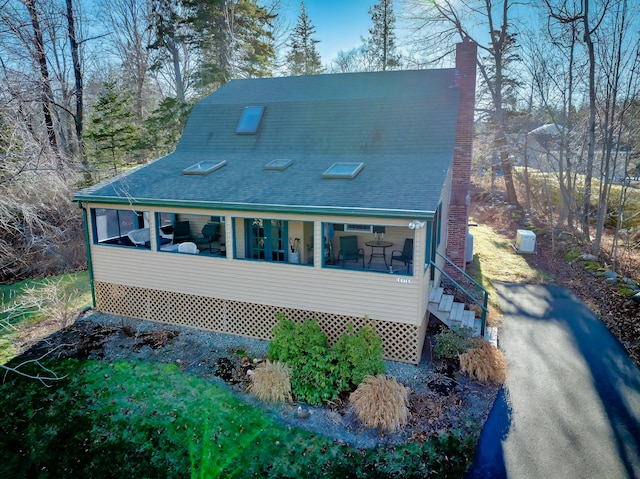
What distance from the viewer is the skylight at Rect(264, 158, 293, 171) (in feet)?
35.5

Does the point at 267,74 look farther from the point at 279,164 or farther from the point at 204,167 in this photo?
the point at 279,164

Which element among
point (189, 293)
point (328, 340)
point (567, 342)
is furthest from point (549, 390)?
point (189, 293)

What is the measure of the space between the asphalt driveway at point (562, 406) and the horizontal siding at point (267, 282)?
244 cm

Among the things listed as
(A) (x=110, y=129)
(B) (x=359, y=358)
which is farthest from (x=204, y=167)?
(A) (x=110, y=129)

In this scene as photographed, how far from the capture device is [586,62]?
16.1 metres

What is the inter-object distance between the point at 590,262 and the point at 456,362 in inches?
353

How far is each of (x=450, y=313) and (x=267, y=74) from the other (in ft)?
80.1

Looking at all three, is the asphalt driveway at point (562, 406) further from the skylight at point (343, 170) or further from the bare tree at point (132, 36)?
the bare tree at point (132, 36)

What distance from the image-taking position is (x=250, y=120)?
13.7 m

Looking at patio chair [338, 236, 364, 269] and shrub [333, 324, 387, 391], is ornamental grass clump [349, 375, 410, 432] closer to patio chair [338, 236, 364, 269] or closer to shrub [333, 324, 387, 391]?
shrub [333, 324, 387, 391]

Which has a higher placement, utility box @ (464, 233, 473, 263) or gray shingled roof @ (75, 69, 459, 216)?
gray shingled roof @ (75, 69, 459, 216)

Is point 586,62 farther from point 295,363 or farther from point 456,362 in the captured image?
point 295,363

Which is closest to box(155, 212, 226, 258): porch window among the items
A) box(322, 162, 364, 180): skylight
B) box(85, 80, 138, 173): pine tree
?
box(322, 162, 364, 180): skylight

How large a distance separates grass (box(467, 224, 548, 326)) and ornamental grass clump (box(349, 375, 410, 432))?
16.2ft
